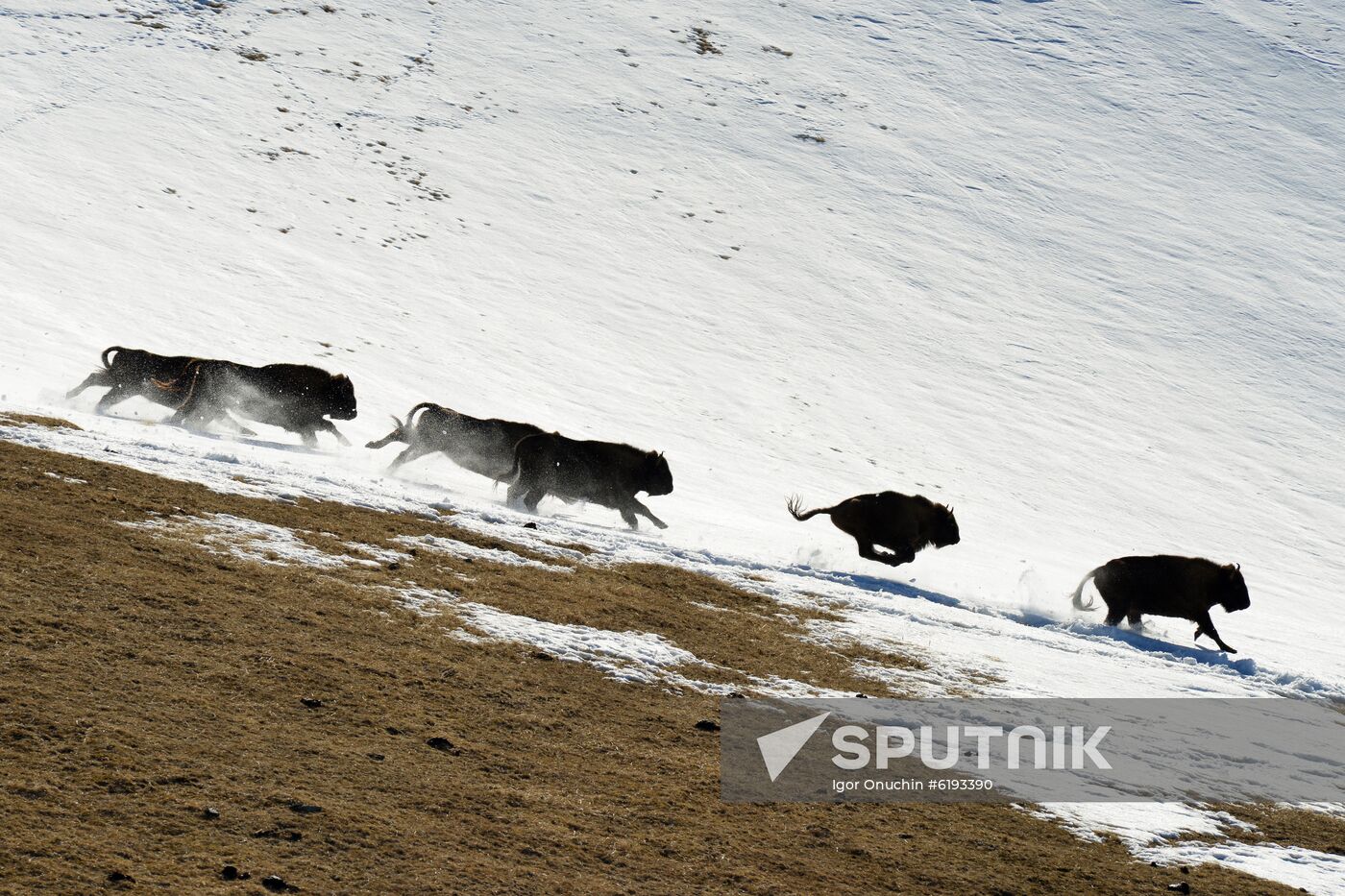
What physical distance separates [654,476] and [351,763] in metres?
12.6

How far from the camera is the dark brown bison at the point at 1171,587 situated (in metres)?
18.8

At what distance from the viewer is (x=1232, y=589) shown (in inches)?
743

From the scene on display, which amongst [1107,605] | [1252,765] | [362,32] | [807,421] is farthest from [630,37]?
[1252,765]

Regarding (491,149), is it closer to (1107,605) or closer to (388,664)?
(1107,605)

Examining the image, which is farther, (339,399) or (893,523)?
(339,399)

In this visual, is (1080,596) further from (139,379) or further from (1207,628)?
(139,379)

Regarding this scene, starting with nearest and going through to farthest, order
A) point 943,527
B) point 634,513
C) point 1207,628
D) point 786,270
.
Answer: point 1207,628, point 634,513, point 943,527, point 786,270

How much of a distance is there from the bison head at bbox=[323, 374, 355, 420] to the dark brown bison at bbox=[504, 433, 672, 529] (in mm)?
3578

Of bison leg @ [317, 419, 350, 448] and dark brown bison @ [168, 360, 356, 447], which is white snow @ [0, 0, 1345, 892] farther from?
dark brown bison @ [168, 360, 356, 447]

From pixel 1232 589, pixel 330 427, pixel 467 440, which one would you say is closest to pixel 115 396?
pixel 330 427

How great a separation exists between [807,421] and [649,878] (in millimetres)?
29478

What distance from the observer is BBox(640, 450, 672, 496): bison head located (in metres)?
19.6

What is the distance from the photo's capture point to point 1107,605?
19250 mm

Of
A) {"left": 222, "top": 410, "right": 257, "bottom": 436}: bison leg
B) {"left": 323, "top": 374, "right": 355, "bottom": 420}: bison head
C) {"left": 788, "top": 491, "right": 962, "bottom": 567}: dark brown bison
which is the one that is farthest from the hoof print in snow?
{"left": 222, "top": 410, "right": 257, "bottom": 436}: bison leg
